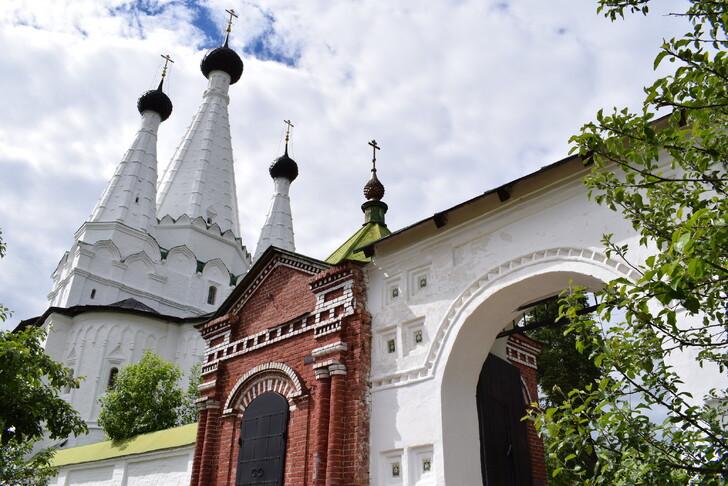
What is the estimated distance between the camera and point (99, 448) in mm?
14070

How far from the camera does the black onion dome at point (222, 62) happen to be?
1572 inches

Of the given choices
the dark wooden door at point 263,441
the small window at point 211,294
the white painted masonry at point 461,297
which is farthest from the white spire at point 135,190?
the white painted masonry at point 461,297

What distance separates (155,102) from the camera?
3550 centimetres

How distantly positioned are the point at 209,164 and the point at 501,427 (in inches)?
1221

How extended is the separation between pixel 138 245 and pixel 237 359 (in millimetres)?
23030

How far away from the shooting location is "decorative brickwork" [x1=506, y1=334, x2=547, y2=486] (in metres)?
9.73

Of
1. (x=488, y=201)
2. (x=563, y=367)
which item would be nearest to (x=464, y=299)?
(x=488, y=201)

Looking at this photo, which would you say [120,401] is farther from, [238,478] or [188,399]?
[238,478]

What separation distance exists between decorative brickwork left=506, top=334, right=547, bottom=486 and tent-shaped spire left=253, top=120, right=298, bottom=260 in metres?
32.1

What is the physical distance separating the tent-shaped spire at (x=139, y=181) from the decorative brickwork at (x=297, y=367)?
22.9 metres

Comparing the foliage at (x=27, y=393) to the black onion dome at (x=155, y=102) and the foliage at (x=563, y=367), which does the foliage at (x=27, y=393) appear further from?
the black onion dome at (x=155, y=102)

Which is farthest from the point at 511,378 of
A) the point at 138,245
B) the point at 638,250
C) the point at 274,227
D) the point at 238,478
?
the point at 274,227

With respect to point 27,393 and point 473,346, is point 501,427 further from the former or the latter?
point 27,393

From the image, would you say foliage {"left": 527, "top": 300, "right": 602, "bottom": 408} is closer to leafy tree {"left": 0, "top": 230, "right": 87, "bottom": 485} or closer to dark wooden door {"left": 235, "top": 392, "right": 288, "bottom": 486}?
dark wooden door {"left": 235, "top": 392, "right": 288, "bottom": 486}
